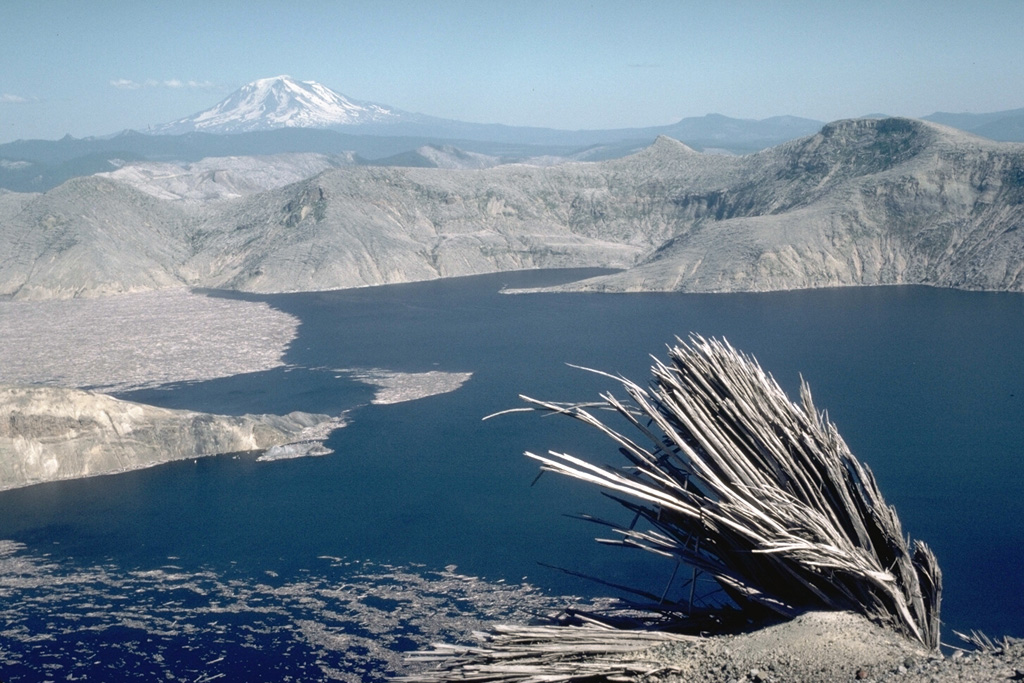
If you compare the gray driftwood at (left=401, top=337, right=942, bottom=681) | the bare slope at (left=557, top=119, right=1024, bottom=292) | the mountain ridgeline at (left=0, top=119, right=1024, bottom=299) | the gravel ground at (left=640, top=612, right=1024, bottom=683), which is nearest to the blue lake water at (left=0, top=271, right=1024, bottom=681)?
the gray driftwood at (left=401, top=337, right=942, bottom=681)

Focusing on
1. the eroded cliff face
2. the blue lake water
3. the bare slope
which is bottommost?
the blue lake water

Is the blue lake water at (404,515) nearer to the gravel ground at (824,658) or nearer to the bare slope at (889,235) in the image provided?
the gravel ground at (824,658)

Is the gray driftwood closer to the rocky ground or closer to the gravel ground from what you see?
the rocky ground

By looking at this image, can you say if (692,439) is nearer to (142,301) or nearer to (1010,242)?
(1010,242)

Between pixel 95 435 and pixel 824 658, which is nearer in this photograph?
pixel 824 658

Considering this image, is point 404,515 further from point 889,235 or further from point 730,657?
point 889,235

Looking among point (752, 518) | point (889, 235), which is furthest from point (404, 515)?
point (889, 235)
